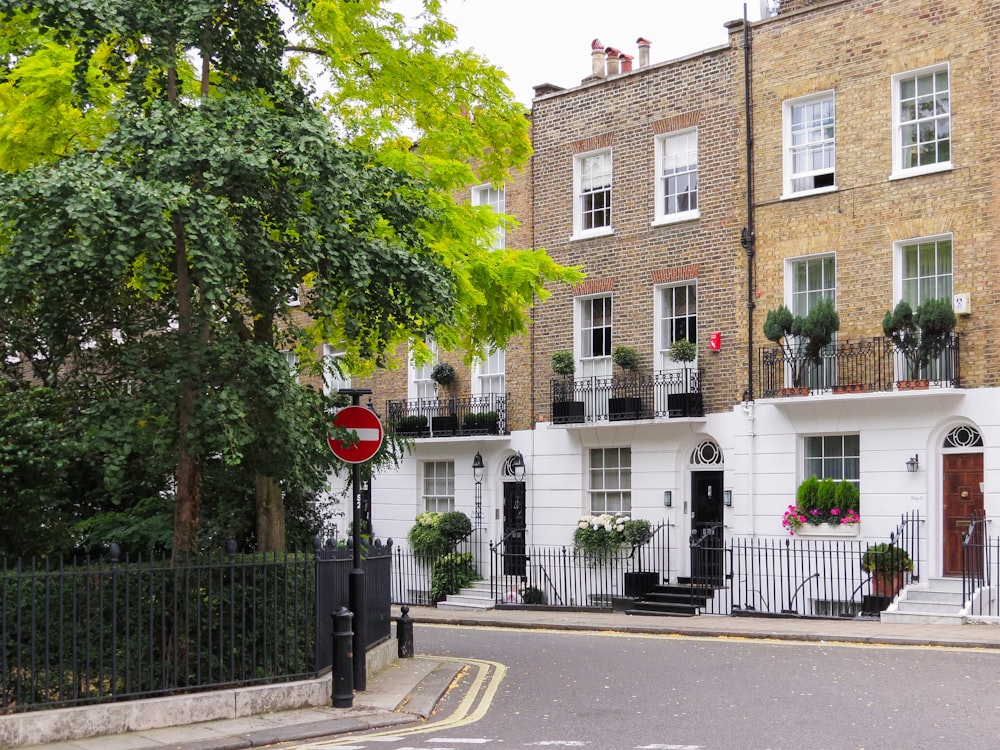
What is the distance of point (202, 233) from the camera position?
11.0 m

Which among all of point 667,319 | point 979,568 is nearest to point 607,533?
point 667,319

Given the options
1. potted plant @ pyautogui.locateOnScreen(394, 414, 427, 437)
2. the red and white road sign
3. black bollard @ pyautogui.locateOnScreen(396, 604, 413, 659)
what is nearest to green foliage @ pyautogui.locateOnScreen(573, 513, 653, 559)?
potted plant @ pyautogui.locateOnScreen(394, 414, 427, 437)

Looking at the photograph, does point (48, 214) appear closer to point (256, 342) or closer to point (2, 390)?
point (256, 342)

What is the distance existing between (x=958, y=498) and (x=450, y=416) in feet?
40.8

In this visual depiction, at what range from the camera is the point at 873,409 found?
23.2m

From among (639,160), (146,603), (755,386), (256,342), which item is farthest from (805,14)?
(146,603)

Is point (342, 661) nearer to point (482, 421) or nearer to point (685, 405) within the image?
point (685, 405)

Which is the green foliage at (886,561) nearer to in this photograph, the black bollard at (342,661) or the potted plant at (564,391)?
the potted plant at (564,391)

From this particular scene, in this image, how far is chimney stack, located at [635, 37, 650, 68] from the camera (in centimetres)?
2914

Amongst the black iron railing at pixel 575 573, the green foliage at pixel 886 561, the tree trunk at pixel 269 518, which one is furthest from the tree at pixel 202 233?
the black iron railing at pixel 575 573

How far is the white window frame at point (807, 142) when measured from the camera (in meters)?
24.4

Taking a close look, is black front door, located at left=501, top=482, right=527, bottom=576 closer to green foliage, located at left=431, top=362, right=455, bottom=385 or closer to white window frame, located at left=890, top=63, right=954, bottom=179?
green foliage, located at left=431, top=362, right=455, bottom=385

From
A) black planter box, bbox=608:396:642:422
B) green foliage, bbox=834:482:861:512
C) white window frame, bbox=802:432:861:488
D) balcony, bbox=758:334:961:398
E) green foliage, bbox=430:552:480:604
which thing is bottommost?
green foliage, bbox=430:552:480:604

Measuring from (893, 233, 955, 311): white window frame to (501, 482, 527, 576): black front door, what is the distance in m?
10.1
